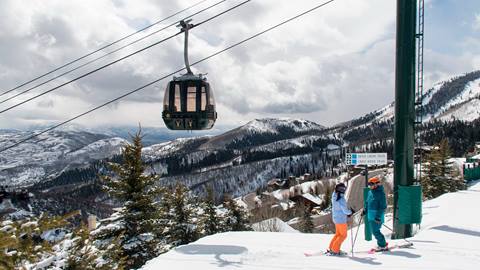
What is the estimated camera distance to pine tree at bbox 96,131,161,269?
17375 mm

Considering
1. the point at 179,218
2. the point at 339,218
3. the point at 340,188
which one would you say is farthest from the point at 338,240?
the point at 179,218

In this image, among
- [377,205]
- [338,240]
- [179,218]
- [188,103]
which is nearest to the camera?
[338,240]

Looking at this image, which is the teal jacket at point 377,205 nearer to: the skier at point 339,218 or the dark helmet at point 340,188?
the skier at point 339,218

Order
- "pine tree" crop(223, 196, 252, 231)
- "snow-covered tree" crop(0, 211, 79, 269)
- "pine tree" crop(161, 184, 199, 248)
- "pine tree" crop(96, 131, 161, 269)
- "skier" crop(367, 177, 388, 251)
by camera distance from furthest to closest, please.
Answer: "pine tree" crop(223, 196, 252, 231)
"pine tree" crop(161, 184, 199, 248)
"pine tree" crop(96, 131, 161, 269)
"skier" crop(367, 177, 388, 251)
"snow-covered tree" crop(0, 211, 79, 269)

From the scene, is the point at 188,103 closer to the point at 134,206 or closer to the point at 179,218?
the point at 134,206

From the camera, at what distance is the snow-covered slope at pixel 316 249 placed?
872cm

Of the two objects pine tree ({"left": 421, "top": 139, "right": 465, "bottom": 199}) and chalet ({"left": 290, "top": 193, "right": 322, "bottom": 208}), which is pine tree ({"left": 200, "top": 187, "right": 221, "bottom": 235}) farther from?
chalet ({"left": 290, "top": 193, "right": 322, "bottom": 208})

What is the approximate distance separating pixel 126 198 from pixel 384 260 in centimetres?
1162

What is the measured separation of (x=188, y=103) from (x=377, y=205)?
18.8 ft

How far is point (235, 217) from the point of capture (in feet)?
94.1

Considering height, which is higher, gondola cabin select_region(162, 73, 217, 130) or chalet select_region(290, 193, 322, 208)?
gondola cabin select_region(162, 73, 217, 130)

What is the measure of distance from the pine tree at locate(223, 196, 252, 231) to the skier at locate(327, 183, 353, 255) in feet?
61.2

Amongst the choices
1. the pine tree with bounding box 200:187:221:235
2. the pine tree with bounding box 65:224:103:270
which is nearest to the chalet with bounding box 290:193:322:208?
the pine tree with bounding box 200:187:221:235

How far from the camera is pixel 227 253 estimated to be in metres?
10.1
